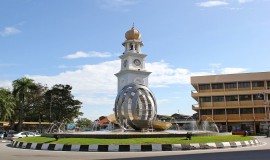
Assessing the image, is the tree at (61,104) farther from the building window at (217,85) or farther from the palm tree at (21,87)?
the building window at (217,85)

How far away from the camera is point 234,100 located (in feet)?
206

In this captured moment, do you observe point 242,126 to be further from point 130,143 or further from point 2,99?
point 130,143

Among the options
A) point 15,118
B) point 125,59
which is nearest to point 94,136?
point 125,59

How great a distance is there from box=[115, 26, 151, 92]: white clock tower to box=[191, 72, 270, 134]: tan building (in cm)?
1439

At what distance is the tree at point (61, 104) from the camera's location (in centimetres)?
7562

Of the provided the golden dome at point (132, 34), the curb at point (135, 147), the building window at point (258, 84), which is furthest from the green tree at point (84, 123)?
the curb at point (135, 147)

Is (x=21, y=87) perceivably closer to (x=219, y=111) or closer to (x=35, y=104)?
(x=35, y=104)

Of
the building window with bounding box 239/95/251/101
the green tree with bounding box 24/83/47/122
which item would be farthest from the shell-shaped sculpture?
the green tree with bounding box 24/83/47/122

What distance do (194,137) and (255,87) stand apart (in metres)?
46.3

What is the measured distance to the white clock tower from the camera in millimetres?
74938

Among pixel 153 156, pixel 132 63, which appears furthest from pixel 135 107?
pixel 132 63

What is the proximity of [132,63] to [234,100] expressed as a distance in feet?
82.1

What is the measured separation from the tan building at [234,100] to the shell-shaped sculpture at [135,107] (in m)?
39.3

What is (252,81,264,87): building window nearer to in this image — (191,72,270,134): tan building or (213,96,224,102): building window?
(191,72,270,134): tan building
